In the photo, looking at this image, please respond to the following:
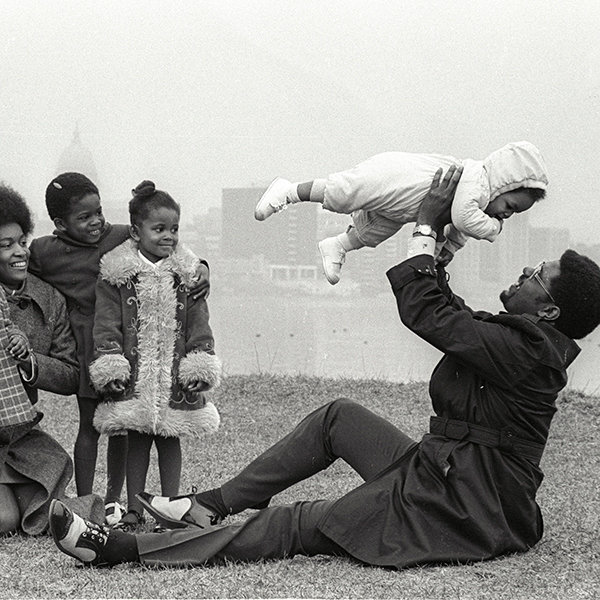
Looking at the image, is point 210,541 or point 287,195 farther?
point 287,195

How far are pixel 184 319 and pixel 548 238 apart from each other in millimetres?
5236

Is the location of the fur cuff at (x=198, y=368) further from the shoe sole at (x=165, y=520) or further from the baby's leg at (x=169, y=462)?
the shoe sole at (x=165, y=520)

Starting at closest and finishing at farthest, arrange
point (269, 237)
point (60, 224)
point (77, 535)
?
point (77, 535), point (60, 224), point (269, 237)

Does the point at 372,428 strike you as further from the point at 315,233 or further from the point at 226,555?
the point at 315,233

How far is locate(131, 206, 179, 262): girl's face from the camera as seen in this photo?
399 cm

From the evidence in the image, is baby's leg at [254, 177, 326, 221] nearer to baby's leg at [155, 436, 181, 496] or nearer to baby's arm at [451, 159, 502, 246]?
baby's arm at [451, 159, 502, 246]

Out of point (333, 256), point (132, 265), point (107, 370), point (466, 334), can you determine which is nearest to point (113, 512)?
point (107, 370)

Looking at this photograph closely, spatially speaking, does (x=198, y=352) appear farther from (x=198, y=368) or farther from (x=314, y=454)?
(x=314, y=454)

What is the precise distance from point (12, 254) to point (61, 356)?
0.48m

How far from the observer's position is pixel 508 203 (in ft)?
11.3

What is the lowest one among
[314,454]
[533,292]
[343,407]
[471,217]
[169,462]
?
[169,462]

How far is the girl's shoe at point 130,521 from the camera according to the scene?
388 cm

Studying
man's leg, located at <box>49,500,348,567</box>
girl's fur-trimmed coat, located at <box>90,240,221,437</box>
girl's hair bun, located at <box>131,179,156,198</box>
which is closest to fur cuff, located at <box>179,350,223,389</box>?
girl's fur-trimmed coat, located at <box>90,240,221,437</box>

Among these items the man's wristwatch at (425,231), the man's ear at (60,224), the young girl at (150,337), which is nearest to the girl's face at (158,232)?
the young girl at (150,337)
